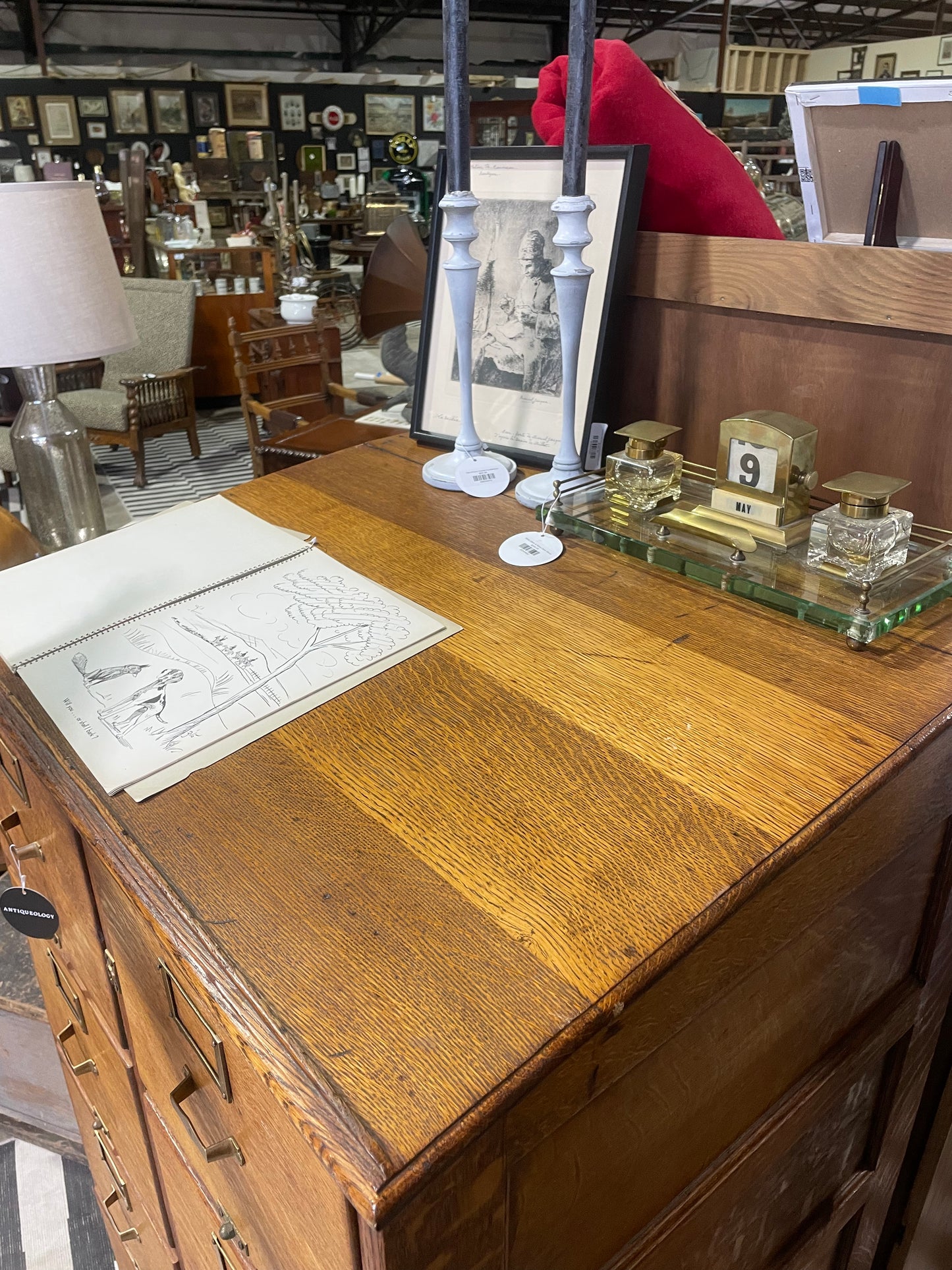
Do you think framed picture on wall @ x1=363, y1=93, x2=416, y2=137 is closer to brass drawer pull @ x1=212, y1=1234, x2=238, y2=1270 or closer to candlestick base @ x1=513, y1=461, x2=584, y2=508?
candlestick base @ x1=513, y1=461, x2=584, y2=508

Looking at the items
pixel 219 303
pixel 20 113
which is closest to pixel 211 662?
pixel 219 303

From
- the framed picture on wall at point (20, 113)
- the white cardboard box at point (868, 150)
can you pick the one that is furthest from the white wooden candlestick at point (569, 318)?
the framed picture on wall at point (20, 113)

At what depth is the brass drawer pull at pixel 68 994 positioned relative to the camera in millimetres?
881

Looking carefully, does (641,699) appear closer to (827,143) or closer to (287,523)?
(287,523)

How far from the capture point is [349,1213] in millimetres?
388

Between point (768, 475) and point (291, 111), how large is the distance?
9.80 metres

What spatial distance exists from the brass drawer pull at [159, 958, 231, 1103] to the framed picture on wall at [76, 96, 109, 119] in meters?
9.57

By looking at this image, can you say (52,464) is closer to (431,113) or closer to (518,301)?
(518,301)

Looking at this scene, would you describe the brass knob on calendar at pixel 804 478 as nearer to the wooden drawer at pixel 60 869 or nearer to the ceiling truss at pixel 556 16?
the wooden drawer at pixel 60 869

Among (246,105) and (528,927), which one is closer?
(528,927)

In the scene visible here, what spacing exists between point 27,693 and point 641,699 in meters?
0.42

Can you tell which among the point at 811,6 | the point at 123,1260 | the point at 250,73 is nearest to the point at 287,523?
the point at 123,1260

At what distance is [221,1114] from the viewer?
21.2 inches

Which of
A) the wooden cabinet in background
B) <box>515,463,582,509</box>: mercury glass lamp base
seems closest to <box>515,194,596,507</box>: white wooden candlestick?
<box>515,463,582,509</box>: mercury glass lamp base
